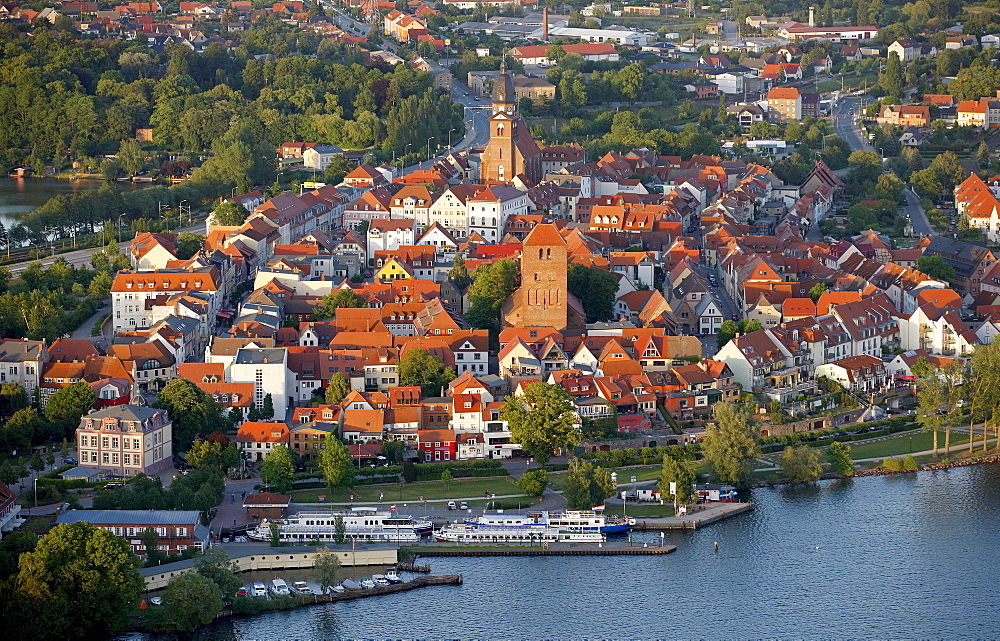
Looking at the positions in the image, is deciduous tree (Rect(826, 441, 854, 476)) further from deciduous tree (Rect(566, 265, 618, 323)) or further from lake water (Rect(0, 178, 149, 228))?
lake water (Rect(0, 178, 149, 228))

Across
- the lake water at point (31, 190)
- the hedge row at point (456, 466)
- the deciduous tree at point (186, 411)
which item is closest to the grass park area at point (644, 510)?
the hedge row at point (456, 466)

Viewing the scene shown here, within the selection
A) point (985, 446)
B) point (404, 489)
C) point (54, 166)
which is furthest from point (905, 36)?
point (404, 489)

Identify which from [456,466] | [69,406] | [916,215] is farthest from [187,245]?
[916,215]

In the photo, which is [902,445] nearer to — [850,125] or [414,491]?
[414,491]

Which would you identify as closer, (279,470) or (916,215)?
(279,470)

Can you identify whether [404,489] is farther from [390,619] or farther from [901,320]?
[901,320]
